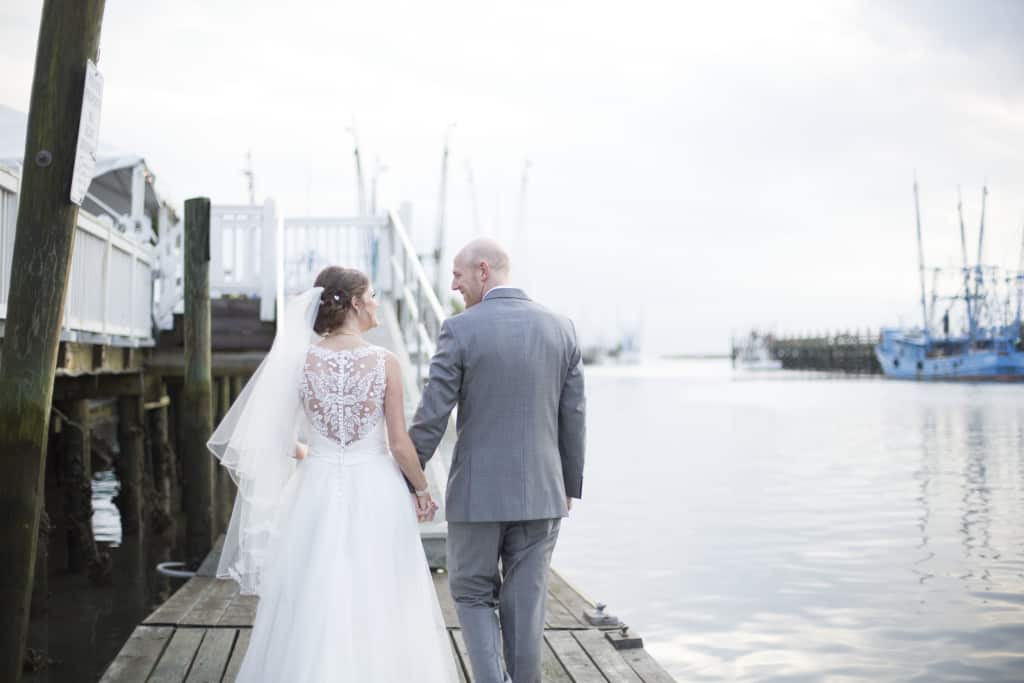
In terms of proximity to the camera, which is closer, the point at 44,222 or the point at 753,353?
the point at 44,222

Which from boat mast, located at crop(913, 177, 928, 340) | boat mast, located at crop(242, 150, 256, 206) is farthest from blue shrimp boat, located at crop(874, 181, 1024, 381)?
boat mast, located at crop(242, 150, 256, 206)

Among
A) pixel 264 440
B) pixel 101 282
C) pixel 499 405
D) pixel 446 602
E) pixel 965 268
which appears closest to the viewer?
pixel 499 405

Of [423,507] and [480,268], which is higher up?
[480,268]

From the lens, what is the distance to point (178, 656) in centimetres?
543

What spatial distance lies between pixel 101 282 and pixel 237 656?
21.5 ft

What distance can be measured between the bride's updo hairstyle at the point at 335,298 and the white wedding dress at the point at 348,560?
0.12 m

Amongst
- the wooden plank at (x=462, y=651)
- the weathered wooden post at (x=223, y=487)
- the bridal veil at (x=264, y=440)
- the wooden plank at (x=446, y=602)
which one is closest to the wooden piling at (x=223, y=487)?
the weathered wooden post at (x=223, y=487)

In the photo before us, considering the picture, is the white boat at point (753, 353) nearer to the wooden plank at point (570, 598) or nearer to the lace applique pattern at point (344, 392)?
the wooden plank at point (570, 598)

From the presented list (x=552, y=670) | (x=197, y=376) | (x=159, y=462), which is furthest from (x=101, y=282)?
(x=552, y=670)

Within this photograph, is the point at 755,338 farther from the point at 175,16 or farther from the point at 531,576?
the point at 531,576

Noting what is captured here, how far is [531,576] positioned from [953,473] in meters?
19.0

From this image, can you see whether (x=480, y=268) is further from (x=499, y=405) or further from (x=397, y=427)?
(x=397, y=427)

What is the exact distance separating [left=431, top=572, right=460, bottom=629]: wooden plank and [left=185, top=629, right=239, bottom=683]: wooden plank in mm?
1164

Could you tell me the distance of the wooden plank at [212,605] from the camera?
613 cm
